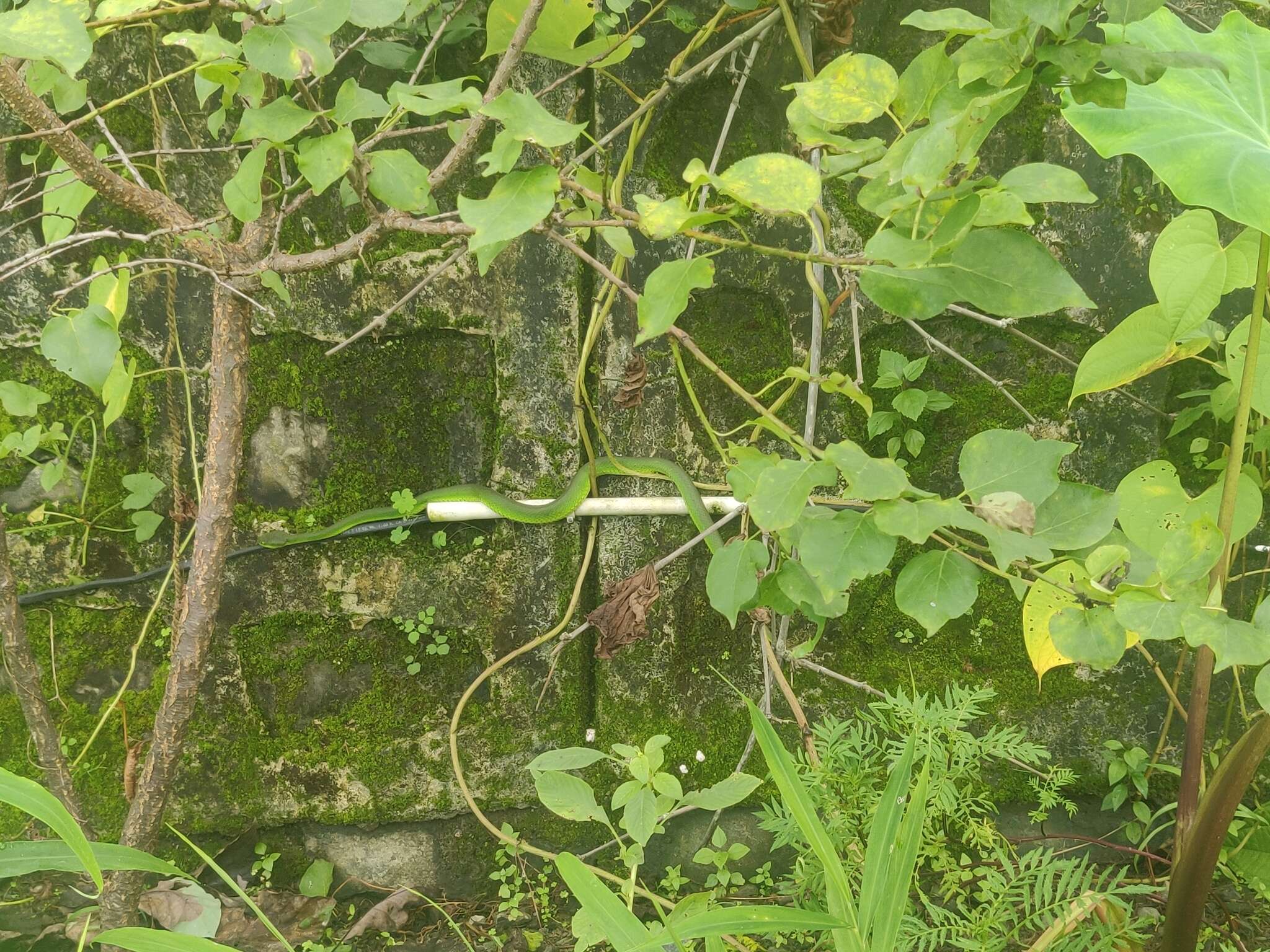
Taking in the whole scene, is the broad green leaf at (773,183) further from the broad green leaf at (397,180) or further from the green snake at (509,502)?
the green snake at (509,502)

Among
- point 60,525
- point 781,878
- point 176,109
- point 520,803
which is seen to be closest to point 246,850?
point 520,803

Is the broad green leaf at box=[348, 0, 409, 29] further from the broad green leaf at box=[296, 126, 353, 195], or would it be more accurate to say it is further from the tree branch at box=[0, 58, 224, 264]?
the tree branch at box=[0, 58, 224, 264]

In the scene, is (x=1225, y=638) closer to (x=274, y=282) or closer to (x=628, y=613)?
(x=628, y=613)

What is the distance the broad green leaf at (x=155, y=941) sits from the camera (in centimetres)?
98

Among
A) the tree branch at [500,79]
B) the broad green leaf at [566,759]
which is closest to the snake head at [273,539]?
the broad green leaf at [566,759]

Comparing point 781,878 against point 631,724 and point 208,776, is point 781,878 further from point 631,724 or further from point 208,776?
point 208,776

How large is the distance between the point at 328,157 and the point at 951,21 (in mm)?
689

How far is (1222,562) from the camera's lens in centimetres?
113

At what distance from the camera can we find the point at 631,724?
1.92m

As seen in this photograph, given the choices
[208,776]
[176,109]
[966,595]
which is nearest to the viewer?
[966,595]

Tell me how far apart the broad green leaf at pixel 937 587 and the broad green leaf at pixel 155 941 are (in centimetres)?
95

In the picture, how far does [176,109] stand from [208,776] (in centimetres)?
155

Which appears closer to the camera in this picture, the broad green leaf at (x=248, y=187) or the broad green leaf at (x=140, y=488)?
the broad green leaf at (x=248, y=187)

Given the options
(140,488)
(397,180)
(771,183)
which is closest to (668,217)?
(771,183)
